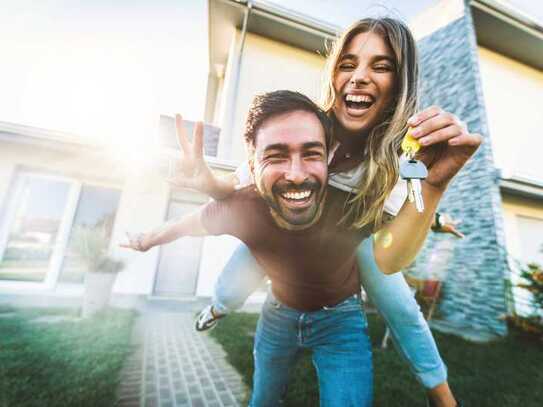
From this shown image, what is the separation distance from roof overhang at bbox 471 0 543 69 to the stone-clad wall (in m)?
0.51

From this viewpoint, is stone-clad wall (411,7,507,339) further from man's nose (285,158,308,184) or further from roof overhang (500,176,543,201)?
man's nose (285,158,308,184)

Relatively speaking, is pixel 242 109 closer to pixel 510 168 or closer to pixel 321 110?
pixel 321 110

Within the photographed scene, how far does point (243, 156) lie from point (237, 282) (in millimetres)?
5639

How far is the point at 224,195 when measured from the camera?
1.70 metres

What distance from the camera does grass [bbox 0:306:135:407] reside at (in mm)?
2572

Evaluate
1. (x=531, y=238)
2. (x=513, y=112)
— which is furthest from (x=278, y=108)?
(x=513, y=112)

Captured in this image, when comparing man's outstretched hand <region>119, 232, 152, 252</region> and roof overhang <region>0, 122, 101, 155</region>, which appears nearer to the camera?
man's outstretched hand <region>119, 232, 152, 252</region>

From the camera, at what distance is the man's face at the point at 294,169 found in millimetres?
1532

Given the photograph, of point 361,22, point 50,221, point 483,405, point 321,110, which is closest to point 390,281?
point 321,110

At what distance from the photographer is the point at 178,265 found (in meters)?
7.58

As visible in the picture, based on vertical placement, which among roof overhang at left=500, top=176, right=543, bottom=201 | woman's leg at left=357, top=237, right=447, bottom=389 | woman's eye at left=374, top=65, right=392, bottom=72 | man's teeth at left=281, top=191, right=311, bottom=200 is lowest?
woman's leg at left=357, top=237, right=447, bottom=389

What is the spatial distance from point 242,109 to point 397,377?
22.6ft

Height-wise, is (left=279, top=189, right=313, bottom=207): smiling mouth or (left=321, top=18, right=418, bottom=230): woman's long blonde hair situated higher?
(left=321, top=18, right=418, bottom=230): woman's long blonde hair

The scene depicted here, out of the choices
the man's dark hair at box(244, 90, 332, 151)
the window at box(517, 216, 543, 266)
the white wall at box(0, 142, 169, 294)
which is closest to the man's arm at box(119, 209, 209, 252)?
the man's dark hair at box(244, 90, 332, 151)
